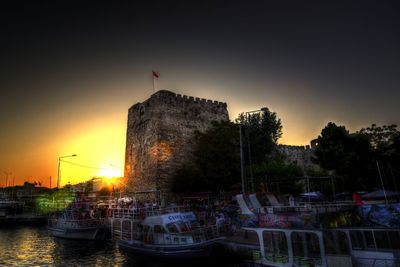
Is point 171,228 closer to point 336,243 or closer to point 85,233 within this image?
point 336,243

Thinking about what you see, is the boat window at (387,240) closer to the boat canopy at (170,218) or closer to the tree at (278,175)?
the boat canopy at (170,218)

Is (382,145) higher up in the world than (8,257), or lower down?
higher up

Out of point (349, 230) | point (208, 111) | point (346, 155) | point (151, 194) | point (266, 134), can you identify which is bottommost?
point (349, 230)

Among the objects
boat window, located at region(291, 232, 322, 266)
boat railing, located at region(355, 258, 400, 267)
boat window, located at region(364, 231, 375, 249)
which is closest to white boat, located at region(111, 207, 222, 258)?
boat window, located at region(291, 232, 322, 266)

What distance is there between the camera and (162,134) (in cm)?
2866

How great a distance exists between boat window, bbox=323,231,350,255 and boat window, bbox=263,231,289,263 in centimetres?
156

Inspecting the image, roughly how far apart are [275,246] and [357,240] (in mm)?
2981

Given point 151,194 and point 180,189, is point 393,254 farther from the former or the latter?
point 151,194

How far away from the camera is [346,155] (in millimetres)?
20203

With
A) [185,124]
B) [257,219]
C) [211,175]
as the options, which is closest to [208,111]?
[185,124]

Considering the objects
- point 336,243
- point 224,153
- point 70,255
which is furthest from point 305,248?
point 224,153

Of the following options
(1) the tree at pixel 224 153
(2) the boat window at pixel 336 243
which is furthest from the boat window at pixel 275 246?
(1) the tree at pixel 224 153

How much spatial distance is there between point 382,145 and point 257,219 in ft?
42.5

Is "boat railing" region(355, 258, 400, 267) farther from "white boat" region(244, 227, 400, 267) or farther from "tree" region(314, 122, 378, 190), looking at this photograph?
"tree" region(314, 122, 378, 190)
